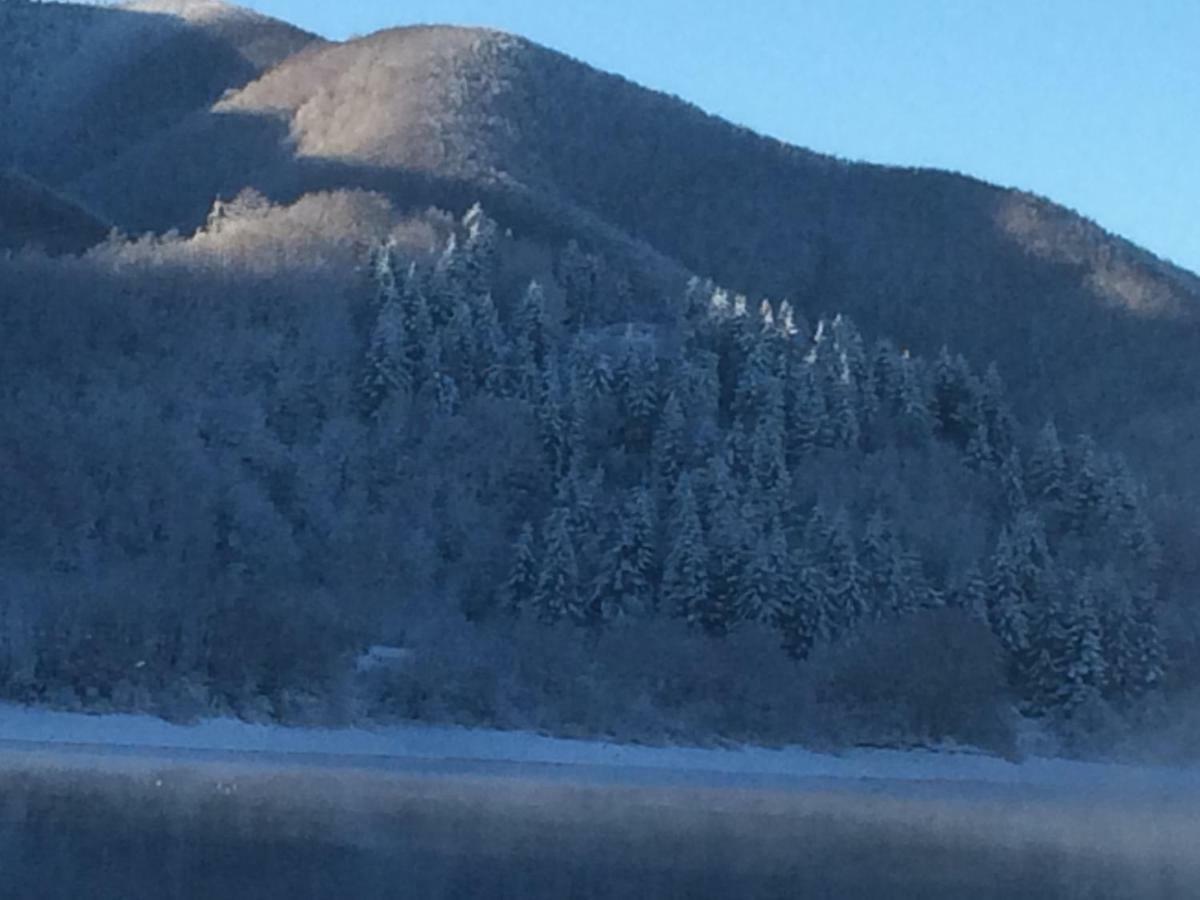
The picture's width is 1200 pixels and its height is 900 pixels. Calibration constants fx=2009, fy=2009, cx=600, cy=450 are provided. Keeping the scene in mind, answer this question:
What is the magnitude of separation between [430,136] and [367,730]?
73.1 meters

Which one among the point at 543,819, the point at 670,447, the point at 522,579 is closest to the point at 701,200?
the point at 670,447

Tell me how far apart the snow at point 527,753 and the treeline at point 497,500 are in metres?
1.17

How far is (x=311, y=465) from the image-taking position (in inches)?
2840

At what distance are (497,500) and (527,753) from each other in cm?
1918

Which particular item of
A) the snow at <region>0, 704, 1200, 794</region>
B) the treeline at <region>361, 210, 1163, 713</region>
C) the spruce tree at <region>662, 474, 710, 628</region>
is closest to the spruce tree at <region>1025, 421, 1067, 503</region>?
the treeline at <region>361, 210, 1163, 713</region>

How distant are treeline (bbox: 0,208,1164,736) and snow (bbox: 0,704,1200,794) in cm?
117

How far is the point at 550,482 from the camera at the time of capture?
73250 millimetres

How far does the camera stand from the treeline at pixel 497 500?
Answer: 57156 millimetres

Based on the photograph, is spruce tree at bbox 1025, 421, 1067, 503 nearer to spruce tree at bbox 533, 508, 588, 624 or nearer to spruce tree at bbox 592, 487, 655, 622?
spruce tree at bbox 592, 487, 655, 622

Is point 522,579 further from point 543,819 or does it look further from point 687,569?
point 543,819

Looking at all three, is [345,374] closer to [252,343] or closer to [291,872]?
[252,343]

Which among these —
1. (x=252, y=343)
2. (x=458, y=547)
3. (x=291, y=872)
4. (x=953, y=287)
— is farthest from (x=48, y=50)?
(x=291, y=872)

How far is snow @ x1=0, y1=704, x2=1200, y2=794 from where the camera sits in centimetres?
4809

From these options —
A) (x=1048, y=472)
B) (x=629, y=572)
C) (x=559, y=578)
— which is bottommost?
(x=559, y=578)
